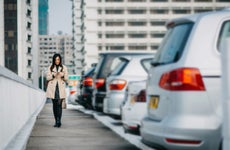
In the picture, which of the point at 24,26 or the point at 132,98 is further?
the point at 24,26

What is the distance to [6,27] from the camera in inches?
3642

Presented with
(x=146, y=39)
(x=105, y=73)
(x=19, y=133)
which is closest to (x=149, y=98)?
(x=19, y=133)

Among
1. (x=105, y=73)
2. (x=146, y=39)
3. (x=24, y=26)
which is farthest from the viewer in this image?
(x=146, y=39)

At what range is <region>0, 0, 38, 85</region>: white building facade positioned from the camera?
297ft

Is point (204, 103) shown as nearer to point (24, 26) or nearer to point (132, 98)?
Result: point (132, 98)

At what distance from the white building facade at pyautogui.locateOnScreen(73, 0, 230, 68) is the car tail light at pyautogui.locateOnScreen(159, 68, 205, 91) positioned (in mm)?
99052

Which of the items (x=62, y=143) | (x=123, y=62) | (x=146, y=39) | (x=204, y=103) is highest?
(x=146, y=39)

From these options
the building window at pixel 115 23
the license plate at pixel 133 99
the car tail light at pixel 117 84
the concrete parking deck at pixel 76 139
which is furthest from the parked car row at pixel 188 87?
the building window at pixel 115 23

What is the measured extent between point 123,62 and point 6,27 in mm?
83130

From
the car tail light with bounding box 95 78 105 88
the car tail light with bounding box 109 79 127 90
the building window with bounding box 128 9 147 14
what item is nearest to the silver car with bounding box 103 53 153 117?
the car tail light with bounding box 109 79 127 90

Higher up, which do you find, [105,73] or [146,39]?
[146,39]

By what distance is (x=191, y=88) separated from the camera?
553cm

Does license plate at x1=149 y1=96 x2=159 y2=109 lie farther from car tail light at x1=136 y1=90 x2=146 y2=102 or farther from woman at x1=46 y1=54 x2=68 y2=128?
woman at x1=46 y1=54 x2=68 y2=128

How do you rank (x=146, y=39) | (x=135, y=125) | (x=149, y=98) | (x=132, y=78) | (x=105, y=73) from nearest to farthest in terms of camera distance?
(x=149, y=98) < (x=135, y=125) < (x=132, y=78) < (x=105, y=73) < (x=146, y=39)
